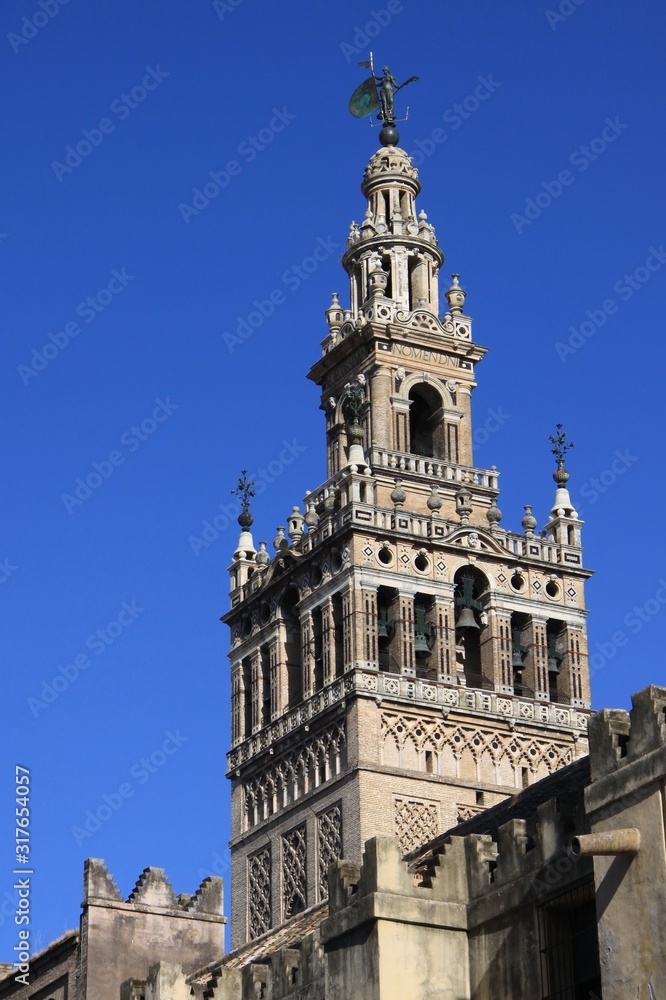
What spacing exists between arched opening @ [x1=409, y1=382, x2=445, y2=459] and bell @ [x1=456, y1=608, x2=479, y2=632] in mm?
6514

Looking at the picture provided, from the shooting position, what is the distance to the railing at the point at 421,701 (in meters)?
69.3

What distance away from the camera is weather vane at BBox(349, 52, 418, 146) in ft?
276

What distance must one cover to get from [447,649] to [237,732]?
8.65 meters

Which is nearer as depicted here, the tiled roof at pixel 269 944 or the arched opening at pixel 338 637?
the tiled roof at pixel 269 944

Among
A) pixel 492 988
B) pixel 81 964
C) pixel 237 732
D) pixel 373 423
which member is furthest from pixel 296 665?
pixel 492 988

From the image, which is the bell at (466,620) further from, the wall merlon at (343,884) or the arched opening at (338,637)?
the wall merlon at (343,884)

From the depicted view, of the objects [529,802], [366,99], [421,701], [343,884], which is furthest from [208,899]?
[366,99]

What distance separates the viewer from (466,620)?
71.6 meters

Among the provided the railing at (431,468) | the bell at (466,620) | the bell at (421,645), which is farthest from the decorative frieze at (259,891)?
the railing at (431,468)

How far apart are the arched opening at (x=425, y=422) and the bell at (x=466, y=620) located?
256 inches

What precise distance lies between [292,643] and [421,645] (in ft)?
16.9

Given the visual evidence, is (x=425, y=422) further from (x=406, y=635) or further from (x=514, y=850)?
(x=514, y=850)

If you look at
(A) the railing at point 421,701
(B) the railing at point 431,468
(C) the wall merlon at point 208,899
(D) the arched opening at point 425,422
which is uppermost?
(D) the arched opening at point 425,422

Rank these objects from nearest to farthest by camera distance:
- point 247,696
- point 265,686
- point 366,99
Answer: point 265,686 < point 247,696 < point 366,99
